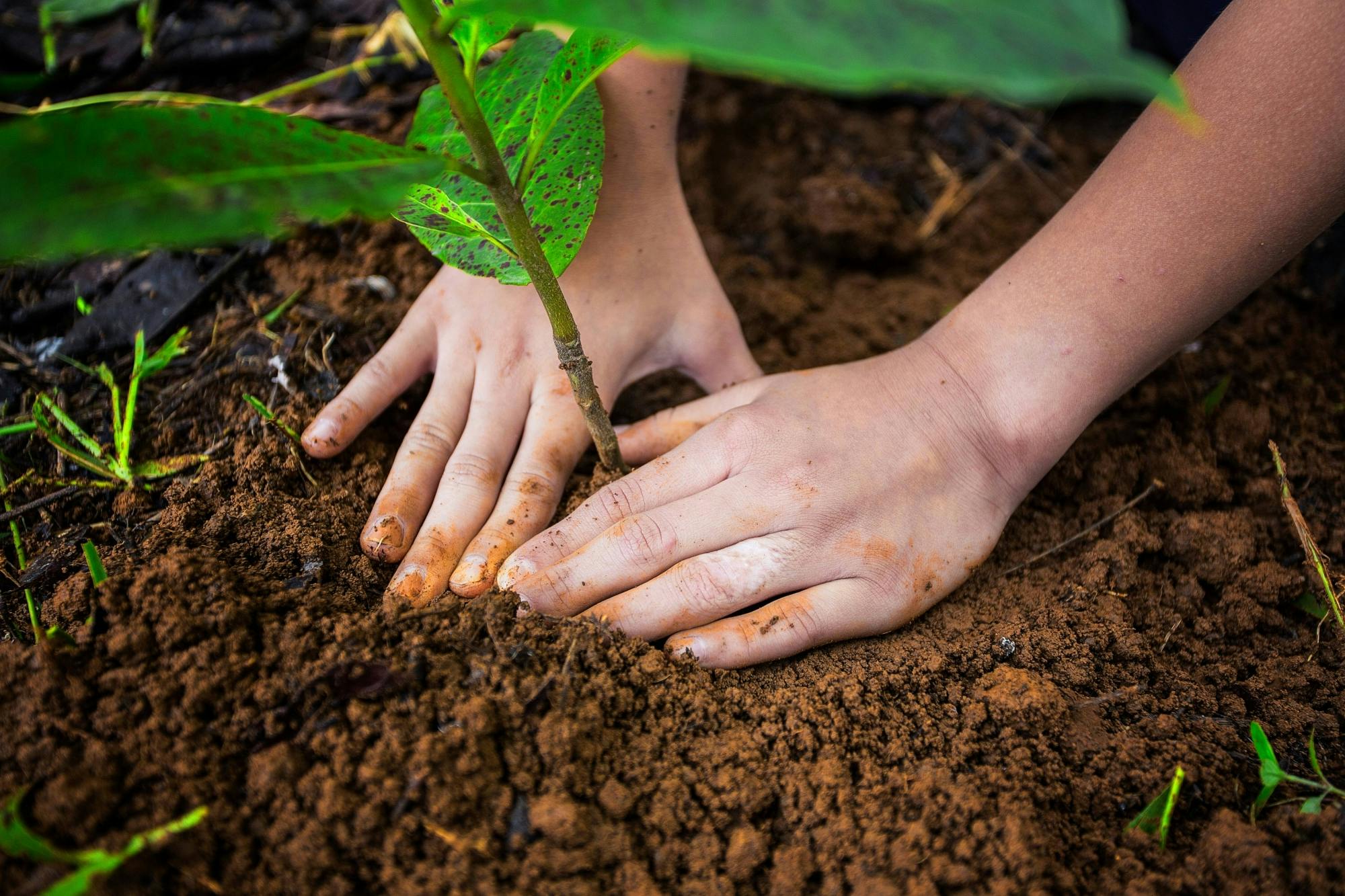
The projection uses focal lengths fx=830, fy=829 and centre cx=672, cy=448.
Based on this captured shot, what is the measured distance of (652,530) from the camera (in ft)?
4.02

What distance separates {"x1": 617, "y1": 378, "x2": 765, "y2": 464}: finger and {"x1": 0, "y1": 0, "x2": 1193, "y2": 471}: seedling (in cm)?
42

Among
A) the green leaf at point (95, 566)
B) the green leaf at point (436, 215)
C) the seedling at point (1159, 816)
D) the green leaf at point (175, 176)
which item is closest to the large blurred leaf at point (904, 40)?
the green leaf at point (175, 176)

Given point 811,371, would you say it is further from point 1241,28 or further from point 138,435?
point 138,435

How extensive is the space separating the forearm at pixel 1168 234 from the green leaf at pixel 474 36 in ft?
2.73

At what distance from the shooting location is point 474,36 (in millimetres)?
925

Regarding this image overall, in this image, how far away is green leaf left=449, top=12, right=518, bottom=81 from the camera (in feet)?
3.02

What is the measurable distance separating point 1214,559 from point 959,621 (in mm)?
421

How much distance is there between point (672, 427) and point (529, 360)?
29cm

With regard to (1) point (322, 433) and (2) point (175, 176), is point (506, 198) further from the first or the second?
(1) point (322, 433)

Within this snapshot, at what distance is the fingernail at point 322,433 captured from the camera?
1.33 metres

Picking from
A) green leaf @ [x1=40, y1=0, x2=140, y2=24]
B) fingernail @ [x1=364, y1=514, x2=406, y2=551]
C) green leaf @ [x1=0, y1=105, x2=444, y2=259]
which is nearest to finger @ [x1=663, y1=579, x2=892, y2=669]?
fingernail @ [x1=364, y1=514, x2=406, y2=551]

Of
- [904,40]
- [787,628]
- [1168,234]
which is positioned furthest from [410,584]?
[1168,234]

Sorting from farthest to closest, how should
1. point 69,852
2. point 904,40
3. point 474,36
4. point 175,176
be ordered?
point 474,36 → point 69,852 → point 175,176 → point 904,40

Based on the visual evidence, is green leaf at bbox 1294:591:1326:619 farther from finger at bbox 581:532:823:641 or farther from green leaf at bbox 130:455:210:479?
green leaf at bbox 130:455:210:479
